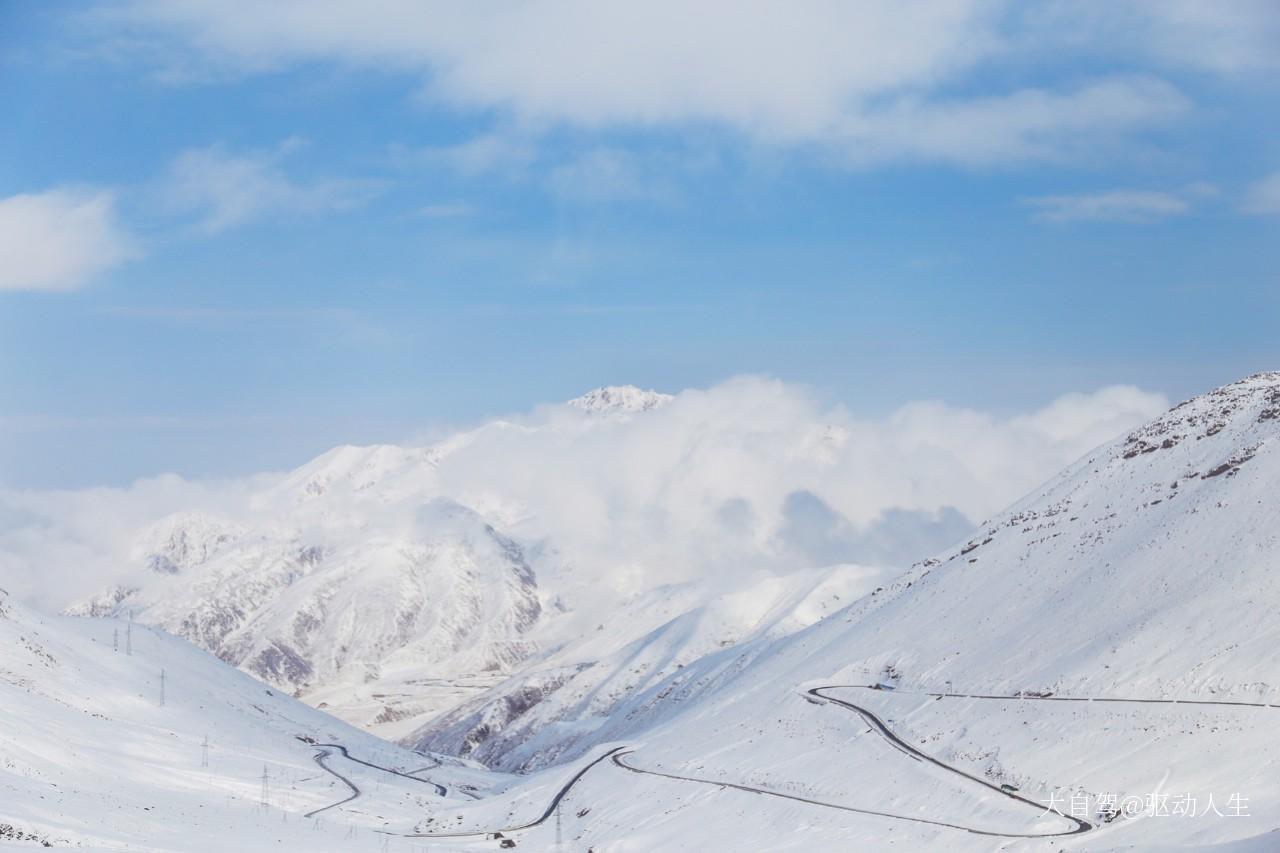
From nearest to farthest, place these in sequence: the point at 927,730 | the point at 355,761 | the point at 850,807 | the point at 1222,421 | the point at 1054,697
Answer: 1. the point at 850,807
2. the point at 1054,697
3. the point at 927,730
4. the point at 1222,421
5. the point at 355,761

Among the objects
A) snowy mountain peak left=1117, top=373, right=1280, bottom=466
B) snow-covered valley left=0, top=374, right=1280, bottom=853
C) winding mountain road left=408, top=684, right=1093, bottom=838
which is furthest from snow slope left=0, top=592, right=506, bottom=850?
snowy mountain peak left=1117, top=373, right=1280, bottom=466

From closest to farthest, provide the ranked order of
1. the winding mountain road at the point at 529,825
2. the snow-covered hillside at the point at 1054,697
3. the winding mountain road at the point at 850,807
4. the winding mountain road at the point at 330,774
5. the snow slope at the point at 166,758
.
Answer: the winding mountain road at the point at 850,807 → the snow-covered hillside at the point at 1054,697 → the snow slope at the point at 166,758 → the winding mountain road at the point at 529,825 → the winding mountain road at the point at 330,774

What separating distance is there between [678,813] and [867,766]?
1221 cm

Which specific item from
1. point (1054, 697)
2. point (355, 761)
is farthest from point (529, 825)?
point (355, 761)

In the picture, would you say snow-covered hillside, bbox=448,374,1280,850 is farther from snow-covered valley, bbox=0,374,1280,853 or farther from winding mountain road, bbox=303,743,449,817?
winding mountain road, bbox=303,743,449,817

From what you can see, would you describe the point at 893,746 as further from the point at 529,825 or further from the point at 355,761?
the point at 355,761

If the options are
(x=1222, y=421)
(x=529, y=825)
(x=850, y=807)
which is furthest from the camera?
(x=1222, y=421)

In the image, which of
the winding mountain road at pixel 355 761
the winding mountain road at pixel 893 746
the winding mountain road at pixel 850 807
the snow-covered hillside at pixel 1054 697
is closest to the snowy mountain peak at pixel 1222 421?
the snow-covered hillside at pixel 1054 697

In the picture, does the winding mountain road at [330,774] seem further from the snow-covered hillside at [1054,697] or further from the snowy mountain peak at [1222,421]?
the snowy mountain peak at [1222,421]

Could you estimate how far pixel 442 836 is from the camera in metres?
78.6

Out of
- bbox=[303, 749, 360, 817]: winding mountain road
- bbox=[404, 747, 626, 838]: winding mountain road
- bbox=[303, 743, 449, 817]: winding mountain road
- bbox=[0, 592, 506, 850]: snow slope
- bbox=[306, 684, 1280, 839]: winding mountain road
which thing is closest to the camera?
bbox=[306, 684, 1280, 839]: winding mountain road

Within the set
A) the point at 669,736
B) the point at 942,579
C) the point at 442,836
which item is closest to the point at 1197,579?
the point at 942,579

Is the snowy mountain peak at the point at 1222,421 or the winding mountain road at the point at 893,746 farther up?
the snowy mountain peak at the point at 1222,421

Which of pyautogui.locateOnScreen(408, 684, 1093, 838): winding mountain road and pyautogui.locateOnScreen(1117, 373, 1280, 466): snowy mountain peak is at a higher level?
pyautogui.locateOnScreen(1117, 373, 1280, 466): snowy mountain peak
